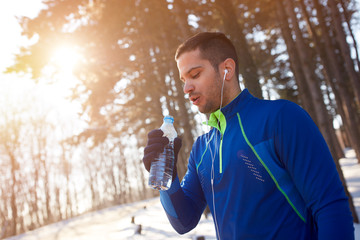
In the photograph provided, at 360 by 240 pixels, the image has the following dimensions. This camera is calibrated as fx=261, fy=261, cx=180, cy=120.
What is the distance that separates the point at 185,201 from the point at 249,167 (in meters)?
0.69

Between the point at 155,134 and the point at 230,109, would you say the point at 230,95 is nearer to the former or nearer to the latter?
the point at 230,109

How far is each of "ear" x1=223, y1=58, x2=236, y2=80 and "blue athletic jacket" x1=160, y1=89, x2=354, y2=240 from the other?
0.23 m

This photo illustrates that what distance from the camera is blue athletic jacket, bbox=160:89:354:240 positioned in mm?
1494

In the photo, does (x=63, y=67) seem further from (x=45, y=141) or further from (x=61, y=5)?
(x=45, y=141)

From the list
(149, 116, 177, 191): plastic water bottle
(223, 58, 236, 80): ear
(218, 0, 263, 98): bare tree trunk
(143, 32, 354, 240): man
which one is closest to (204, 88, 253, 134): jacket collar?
(143, 32, 354, 240): man

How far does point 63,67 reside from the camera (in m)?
9.74

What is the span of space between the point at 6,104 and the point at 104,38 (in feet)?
67.7

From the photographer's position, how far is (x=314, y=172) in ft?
4.96

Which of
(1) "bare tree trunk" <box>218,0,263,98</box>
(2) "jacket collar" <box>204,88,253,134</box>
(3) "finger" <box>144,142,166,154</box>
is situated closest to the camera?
(3) "finger" <box>144,142,166,154</box>

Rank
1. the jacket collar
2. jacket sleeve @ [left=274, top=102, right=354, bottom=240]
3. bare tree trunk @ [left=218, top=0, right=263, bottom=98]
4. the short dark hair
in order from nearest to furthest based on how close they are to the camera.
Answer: jacket sleeve @ [left=274, top=102, right=354, bottom=240] < the jacket collar < the short dark hair < bare tree trunk @ [left=218, top=0, right=263, bottom=98]

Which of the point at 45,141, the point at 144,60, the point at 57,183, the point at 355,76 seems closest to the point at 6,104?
the point at 45,141

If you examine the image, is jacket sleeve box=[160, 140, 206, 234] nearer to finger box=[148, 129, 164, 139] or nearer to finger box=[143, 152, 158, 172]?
finger box=[143, 152, 158, 172]

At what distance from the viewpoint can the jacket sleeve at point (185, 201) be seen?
2.10 m

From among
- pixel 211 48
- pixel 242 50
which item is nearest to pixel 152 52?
pixel 242 50
